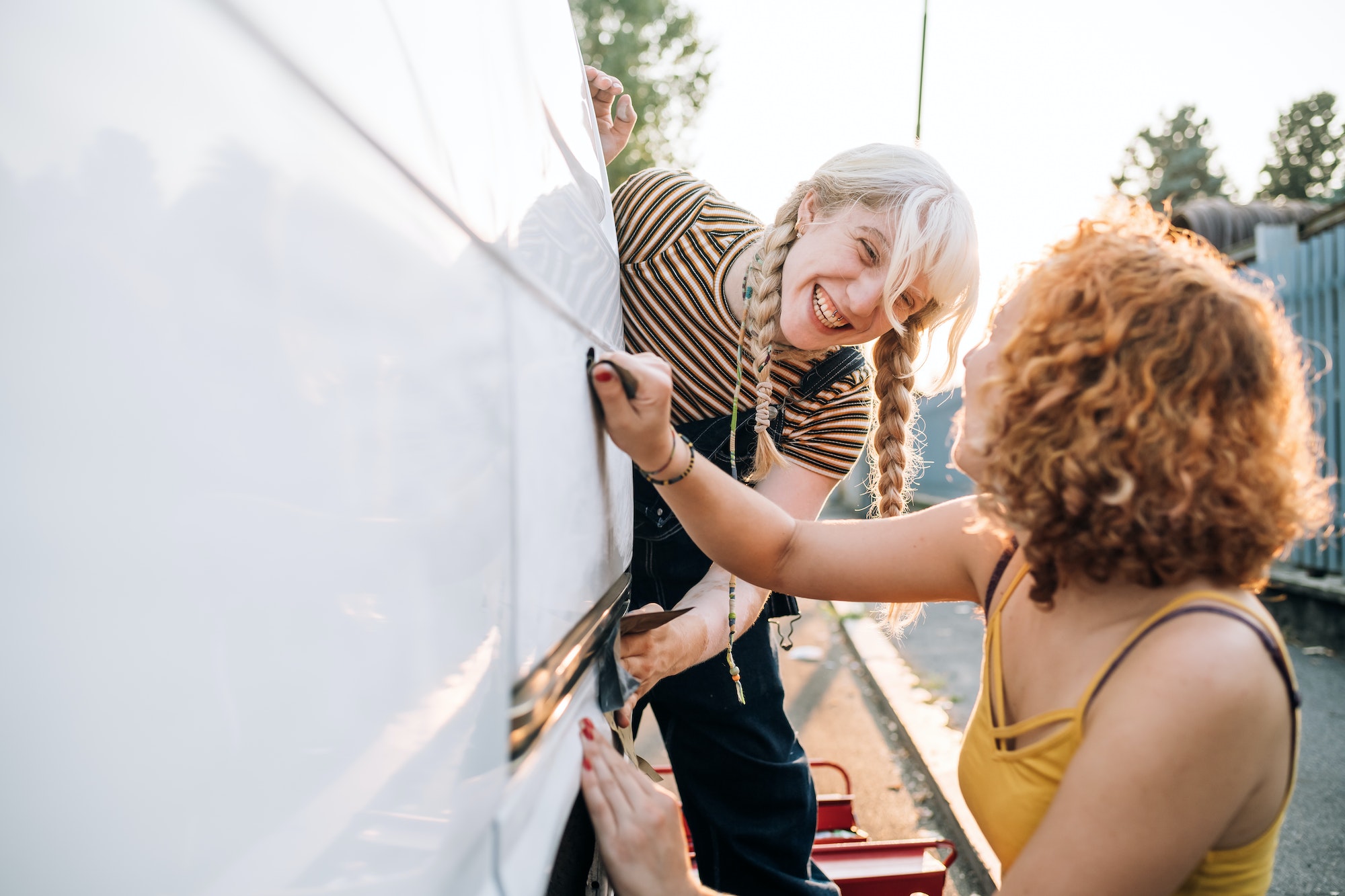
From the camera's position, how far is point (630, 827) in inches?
48.2

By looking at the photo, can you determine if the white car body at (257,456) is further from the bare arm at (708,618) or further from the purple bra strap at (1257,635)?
the purple bra strap at (1257,635)

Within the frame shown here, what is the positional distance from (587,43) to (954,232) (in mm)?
10749

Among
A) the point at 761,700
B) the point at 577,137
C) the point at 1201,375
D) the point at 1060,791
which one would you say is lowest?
the point at 761,700

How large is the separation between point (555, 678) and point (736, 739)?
1.20 m

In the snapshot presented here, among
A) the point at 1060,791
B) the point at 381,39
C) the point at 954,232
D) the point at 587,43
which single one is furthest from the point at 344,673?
the point at 587,43

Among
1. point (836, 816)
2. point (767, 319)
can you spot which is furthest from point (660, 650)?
point (836, 816)

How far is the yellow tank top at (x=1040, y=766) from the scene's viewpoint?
1.19 m

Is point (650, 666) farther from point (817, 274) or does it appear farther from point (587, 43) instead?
point (587, 43)

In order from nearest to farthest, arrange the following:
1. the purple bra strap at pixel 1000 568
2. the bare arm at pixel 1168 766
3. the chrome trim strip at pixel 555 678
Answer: the chrome trim strip at pixel 555 678
the bare arm at pixel 1168 766
the purple bra strap at pixel 1000 568

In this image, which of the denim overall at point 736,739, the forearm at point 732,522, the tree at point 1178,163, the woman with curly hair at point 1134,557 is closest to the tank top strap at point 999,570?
the woman with curly hair at point 1134,557

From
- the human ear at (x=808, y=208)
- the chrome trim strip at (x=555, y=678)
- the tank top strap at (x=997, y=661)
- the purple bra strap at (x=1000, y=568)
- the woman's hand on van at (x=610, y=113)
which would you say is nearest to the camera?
the chrome trim strip at (x=555, y=678)

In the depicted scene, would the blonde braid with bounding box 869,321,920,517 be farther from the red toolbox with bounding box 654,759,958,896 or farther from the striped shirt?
the red toolbox with bounding box 654,759,958,896

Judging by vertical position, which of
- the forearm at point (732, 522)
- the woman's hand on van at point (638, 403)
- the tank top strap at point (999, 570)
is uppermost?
the woman's hand on van at point (638, 403)

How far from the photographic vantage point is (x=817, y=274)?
6.14ft
